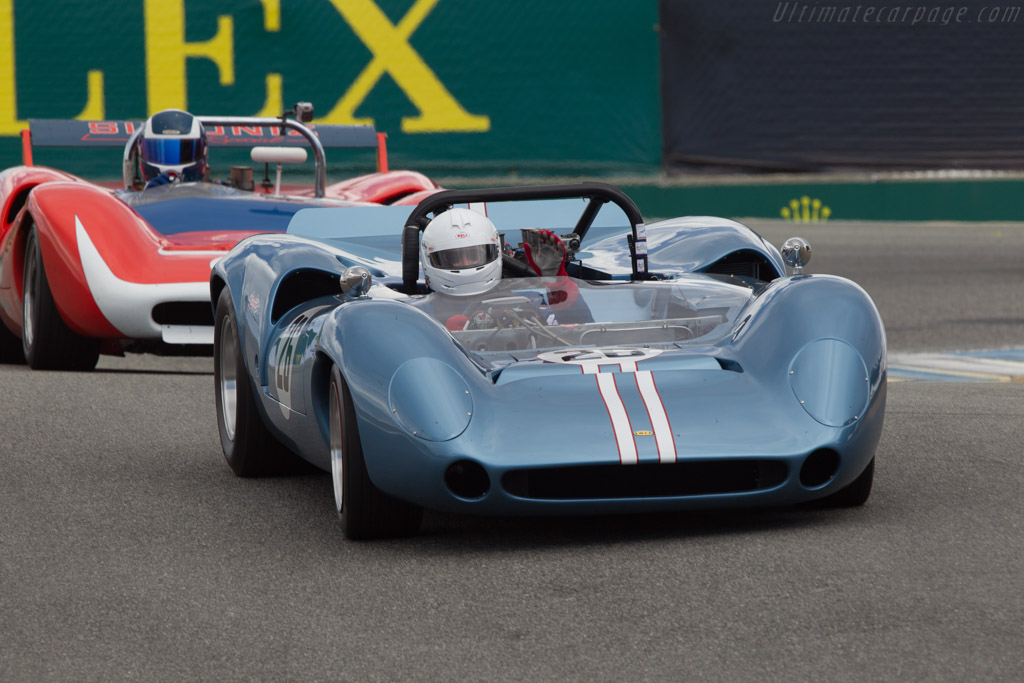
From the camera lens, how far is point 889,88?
737 inches

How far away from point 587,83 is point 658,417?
16023mm

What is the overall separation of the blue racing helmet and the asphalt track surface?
4.08 metres

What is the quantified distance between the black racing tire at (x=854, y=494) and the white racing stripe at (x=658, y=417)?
63 centimetres

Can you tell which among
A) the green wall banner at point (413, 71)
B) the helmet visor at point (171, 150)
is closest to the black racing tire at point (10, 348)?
the helmet visor at point (171, 150)

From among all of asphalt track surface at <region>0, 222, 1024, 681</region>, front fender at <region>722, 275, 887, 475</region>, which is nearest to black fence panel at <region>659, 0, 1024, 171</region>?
asphalt track surface at <region>0, 222, 1024, 681</region>

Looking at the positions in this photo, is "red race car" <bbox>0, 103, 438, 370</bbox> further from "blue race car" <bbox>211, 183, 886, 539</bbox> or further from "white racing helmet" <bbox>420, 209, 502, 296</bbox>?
"blue race car" <bbox>211, 183, 886, 539</bbox>

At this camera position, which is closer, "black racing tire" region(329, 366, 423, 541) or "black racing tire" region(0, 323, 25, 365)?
"black racing tire" region(329, 366, 423, 541)

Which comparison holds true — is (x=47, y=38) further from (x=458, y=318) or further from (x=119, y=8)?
(x=458, y=318)

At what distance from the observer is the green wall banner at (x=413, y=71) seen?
19500mm

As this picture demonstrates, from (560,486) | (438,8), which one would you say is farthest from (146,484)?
(438,8)

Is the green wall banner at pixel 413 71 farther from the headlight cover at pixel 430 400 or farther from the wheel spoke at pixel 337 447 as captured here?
the headlight cover at pixel 430 400

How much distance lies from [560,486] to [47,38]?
16913mm

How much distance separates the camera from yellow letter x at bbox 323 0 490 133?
1966 centimetres

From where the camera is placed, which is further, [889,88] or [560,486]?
[889,88]
